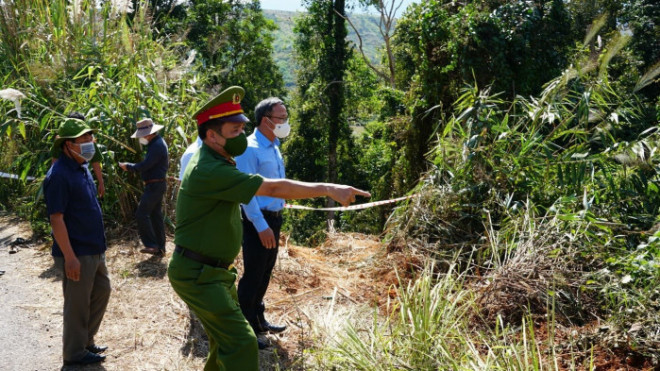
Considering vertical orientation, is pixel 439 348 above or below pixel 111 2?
below

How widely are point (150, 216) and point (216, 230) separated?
4300mm

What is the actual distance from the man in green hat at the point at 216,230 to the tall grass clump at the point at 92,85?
475 cm

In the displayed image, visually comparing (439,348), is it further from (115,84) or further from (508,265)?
(115,84)

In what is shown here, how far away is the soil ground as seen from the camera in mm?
4992

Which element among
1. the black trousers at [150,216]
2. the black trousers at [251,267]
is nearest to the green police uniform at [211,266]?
the black trousers at [251,267]

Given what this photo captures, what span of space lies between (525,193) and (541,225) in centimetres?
76

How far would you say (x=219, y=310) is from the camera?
3527 mm

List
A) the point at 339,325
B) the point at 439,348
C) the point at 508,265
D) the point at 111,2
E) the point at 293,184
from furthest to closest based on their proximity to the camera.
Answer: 1. the point at 111,2
2. the point at 508,265
3. the point at 339,325
4. the point at 439,348
5. the point at 293,184

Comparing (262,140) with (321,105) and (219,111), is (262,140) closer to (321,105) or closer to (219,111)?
(219,111)

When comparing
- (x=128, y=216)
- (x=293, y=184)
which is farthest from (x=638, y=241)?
(x=128, y=216)

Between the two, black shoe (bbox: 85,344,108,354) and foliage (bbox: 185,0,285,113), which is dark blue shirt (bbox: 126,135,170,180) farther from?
foliage (bbox: 185,0,285,113)

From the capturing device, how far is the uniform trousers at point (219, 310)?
3527 mm

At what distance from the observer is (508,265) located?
5059 mm

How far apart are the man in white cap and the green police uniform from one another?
3807 millimetres
